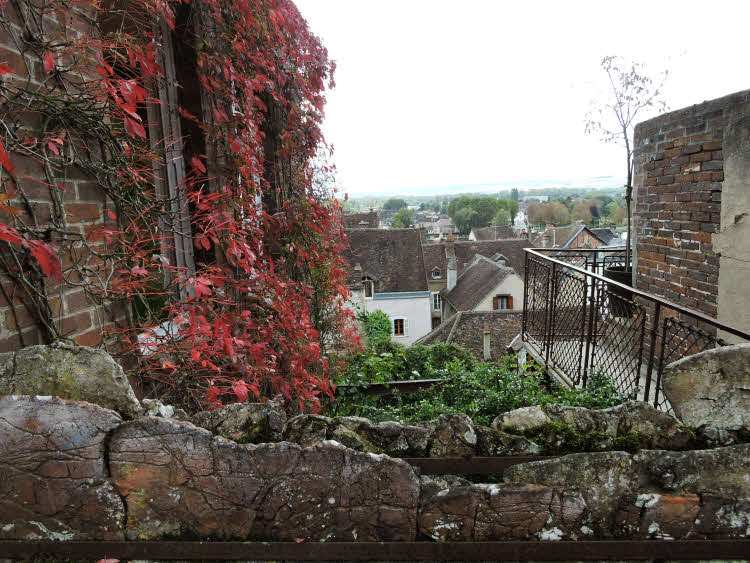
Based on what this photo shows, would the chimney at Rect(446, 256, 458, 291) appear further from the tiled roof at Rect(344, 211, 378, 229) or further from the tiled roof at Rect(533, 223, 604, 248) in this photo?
the tiled roof at Rect(533, 223, 604, 248)

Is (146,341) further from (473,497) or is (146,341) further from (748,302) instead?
(748,302)

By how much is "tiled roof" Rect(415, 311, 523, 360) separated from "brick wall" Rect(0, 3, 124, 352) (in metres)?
18.3

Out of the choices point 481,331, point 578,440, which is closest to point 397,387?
point 578,440

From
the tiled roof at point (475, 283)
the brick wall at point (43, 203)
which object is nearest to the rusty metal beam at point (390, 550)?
the brick wall at point (43, 203)

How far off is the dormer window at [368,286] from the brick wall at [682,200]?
74.8 feet

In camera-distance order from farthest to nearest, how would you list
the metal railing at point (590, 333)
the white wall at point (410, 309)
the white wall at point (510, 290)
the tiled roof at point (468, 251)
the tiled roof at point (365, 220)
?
the tiled roof at point (468, 251), the tiled roof at point (365, 220), the white wall at point (410, 309), the white wall at point (510, 290), the metal railing at point (590, 333)

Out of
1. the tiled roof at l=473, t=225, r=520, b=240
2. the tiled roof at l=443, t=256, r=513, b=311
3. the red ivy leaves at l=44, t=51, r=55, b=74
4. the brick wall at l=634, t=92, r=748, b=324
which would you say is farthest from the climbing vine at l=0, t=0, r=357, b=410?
the tiled roof at l=473, t=225, r=520, b=240

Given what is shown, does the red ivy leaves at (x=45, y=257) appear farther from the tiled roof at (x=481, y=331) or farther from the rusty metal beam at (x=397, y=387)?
the tiled roof at (x=481, y=331)

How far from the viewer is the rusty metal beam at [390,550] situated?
140 centimetres

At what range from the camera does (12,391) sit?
1.41m

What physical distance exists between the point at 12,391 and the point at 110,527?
1.79 ft

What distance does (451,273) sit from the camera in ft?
110

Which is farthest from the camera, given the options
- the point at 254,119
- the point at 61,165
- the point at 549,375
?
the point at 549,375

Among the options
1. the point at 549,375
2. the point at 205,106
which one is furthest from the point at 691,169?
the point at 205,106
